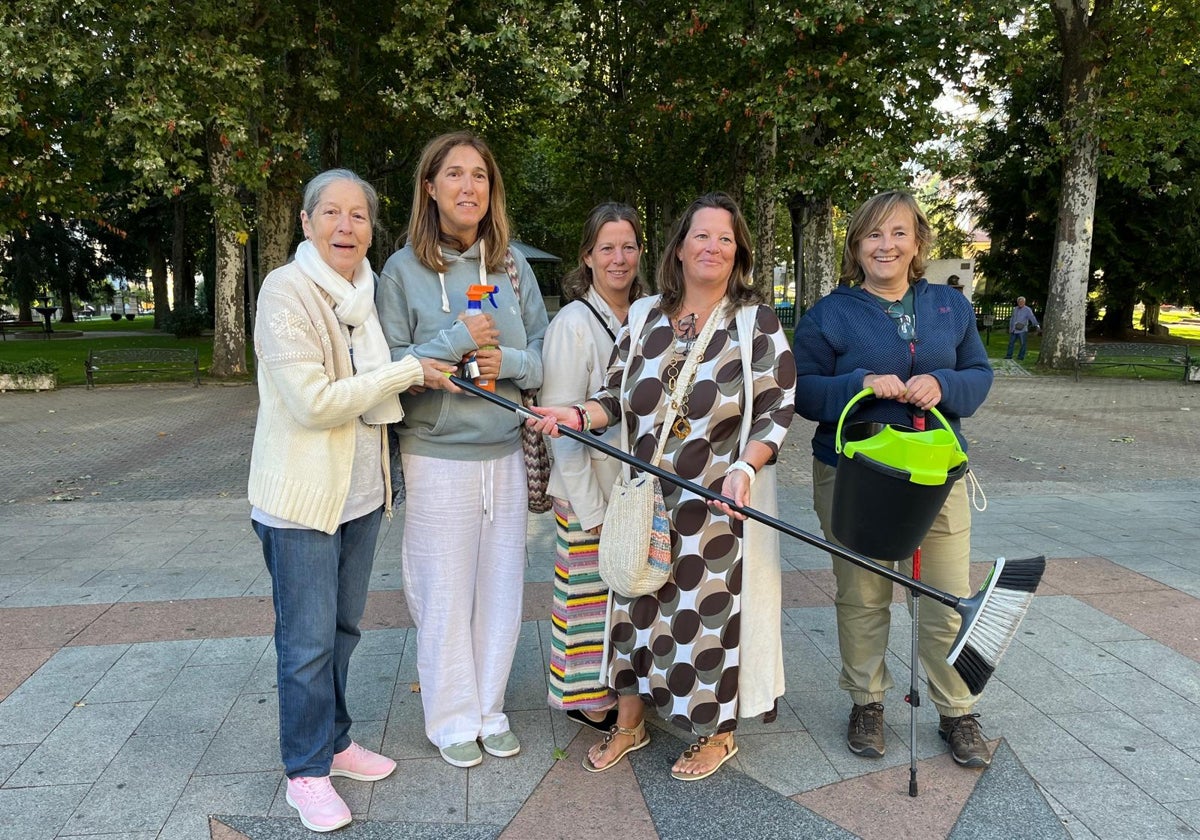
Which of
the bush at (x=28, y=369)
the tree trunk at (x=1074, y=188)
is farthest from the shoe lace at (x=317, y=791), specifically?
the tree trunk at (x=1074, y=188)

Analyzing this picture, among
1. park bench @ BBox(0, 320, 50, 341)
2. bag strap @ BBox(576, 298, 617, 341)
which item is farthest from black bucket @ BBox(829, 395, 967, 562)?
park bench @ BBox(0, 320, 50, 341)

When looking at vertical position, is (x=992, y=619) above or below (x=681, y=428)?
below

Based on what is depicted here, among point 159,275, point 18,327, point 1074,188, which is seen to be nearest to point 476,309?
point 1074,188

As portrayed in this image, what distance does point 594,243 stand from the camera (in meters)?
2.99

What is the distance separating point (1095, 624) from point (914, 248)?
239 centimetres

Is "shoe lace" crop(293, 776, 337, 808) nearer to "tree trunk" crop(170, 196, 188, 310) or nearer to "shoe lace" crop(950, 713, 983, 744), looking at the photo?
"shoe lace" crop(950, 713, 983, 744)

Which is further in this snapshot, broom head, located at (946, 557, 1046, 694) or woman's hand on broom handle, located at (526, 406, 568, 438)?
woman's hand on broom handle, located at (526, 406, 568, 438)

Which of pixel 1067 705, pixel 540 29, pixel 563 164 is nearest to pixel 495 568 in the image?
pixel 1067 705

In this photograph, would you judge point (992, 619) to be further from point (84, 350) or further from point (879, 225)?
point (84, 350)

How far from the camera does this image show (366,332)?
2.50 metres

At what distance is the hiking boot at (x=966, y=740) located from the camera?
282 centimetres

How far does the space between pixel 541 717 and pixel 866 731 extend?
1.21 metres

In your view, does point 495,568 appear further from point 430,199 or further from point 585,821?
point 430,199

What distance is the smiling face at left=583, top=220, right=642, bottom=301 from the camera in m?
2.94
